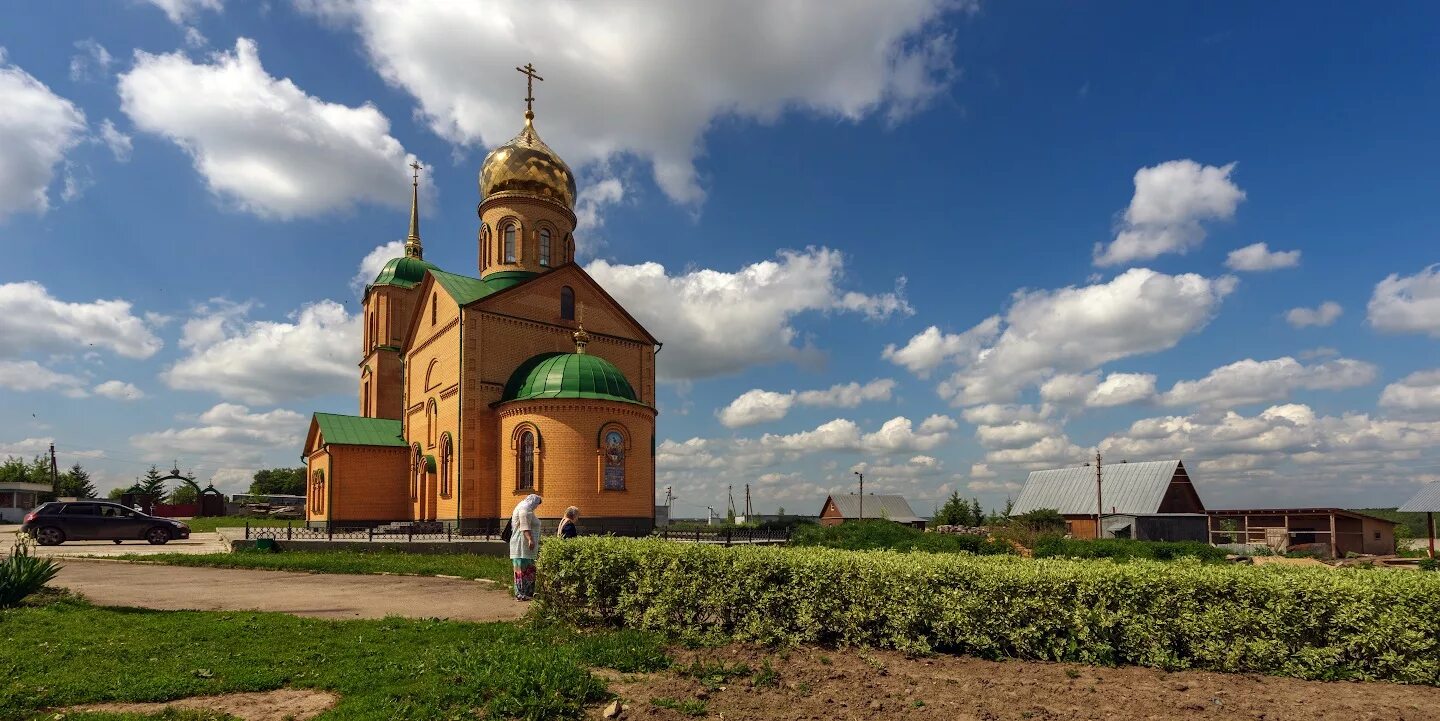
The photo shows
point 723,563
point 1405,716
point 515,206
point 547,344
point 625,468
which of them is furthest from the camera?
point 515,206

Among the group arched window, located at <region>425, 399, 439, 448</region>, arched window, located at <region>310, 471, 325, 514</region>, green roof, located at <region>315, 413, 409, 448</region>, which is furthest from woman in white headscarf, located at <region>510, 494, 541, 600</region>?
arched window, located at <region>310, 471, 325, 514</region>

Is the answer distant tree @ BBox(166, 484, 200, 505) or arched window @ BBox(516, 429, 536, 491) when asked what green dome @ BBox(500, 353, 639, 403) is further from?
distant tree @ BBox(166, 484, 200, 505)

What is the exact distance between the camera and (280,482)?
8450 cm

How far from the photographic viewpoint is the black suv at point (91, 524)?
22.6m

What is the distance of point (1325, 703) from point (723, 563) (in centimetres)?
494

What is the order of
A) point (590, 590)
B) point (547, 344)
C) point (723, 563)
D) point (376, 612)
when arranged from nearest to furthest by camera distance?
point (723, 563), point (590, 590), point (376, 612), point (547, 344)

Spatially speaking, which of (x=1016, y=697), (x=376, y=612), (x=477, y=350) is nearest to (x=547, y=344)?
(x=477, y=350)

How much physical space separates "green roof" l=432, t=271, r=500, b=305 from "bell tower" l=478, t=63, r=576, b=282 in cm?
66

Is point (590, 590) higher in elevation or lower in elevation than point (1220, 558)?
higher

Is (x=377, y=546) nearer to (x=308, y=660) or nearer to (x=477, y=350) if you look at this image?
(x=477, y=350)

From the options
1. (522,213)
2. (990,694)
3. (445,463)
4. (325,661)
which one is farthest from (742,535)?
(990,694)

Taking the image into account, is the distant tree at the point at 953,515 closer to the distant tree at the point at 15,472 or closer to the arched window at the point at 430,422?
the arched window at the point at 430,422

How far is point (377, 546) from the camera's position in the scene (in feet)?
67.2

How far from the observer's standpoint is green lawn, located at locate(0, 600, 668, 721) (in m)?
5.63
